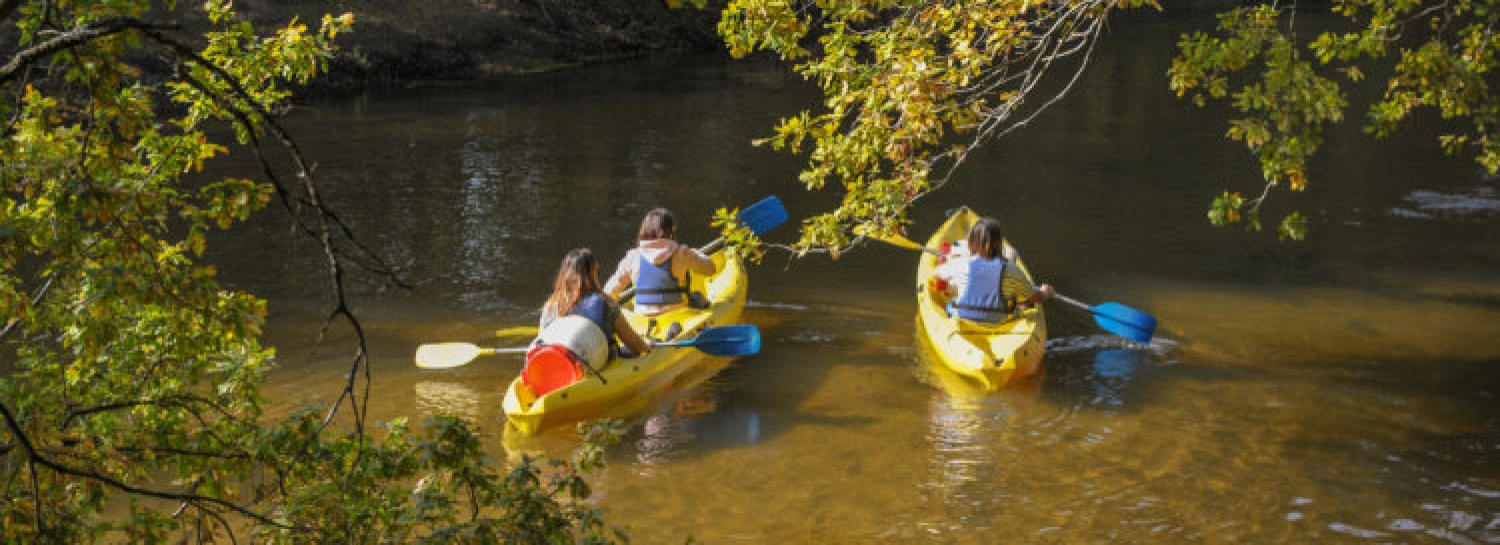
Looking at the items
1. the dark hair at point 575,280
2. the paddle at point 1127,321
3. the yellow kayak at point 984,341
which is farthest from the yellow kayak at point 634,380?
the yellow kayak at point 984,341

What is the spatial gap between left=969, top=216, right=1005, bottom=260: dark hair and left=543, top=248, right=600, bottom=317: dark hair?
2708 mm

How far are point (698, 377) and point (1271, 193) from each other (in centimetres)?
906

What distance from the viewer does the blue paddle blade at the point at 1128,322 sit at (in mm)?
8539

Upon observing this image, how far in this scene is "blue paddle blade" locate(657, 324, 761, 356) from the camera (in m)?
8.10

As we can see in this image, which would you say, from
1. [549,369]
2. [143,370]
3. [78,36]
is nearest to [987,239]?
[549,369]

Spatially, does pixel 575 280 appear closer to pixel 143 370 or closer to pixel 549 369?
pixel 549 369

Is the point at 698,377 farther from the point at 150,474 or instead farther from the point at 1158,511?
the point at 150,474

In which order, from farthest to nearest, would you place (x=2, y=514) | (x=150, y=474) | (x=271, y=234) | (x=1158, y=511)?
1. (x=271, y=234)
2. (x=1158, y=511)
3. (x=150, y=474)
4. (x=2, y=514)

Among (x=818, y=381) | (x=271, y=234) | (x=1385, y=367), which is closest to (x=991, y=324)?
(x=818, y=381)

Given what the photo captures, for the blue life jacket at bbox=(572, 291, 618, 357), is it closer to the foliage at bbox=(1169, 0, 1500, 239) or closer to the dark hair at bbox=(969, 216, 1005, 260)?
the dark hair at bbox=(969, 216, 1005, 260)

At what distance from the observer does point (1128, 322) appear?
28.2 feet

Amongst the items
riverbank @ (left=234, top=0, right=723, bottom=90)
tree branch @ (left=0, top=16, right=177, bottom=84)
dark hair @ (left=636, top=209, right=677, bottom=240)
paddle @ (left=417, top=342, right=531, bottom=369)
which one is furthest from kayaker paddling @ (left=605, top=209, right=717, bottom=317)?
riverbank @ (left=234, top=0, right=723, bottom=90)

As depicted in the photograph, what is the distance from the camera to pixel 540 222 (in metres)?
13.3

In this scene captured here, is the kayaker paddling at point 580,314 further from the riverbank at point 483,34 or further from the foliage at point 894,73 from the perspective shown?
the riverbank at point 483,34
